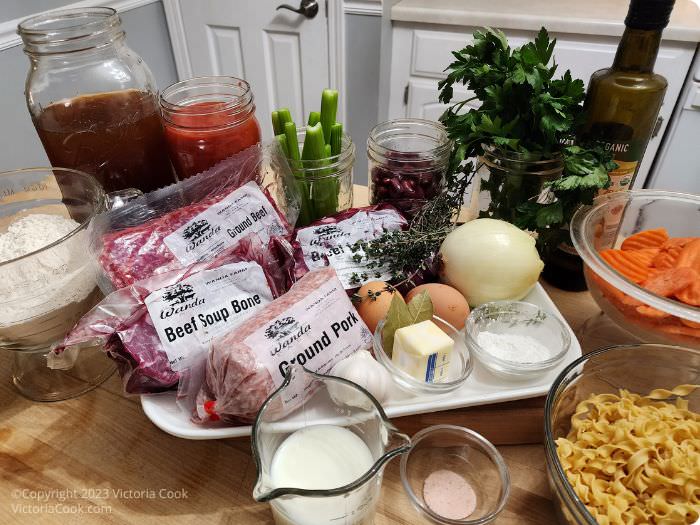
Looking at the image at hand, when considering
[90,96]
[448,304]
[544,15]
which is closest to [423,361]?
[448,304]

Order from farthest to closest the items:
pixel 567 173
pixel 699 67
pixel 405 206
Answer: pixel 699 67, pixel 405 206, pixel 567 173

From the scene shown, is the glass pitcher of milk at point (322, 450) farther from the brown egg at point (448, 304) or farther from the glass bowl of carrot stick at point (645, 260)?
the glass bowl of carrot stick at point (645, 260)

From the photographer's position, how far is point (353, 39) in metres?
1.91

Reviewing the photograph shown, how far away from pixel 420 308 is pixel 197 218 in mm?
324

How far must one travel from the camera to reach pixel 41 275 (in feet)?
1.90

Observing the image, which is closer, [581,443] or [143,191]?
[581,443]

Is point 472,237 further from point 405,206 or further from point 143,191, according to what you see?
point 143,191

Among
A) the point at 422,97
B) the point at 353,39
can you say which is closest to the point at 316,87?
the point at 353,39

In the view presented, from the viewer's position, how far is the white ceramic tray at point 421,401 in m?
0.53

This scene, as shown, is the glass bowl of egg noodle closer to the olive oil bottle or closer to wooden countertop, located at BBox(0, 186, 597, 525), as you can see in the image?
wooden countertop, located at BBox(0, 186, 597, 525)

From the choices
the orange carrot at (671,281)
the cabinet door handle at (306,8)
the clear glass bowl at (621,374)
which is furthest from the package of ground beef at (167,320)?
the cabinet door handle at (306,8)

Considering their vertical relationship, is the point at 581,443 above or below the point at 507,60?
below

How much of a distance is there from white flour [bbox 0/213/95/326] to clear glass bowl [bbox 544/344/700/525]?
571 mm

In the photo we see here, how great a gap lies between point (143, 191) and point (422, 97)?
4.22 ft
